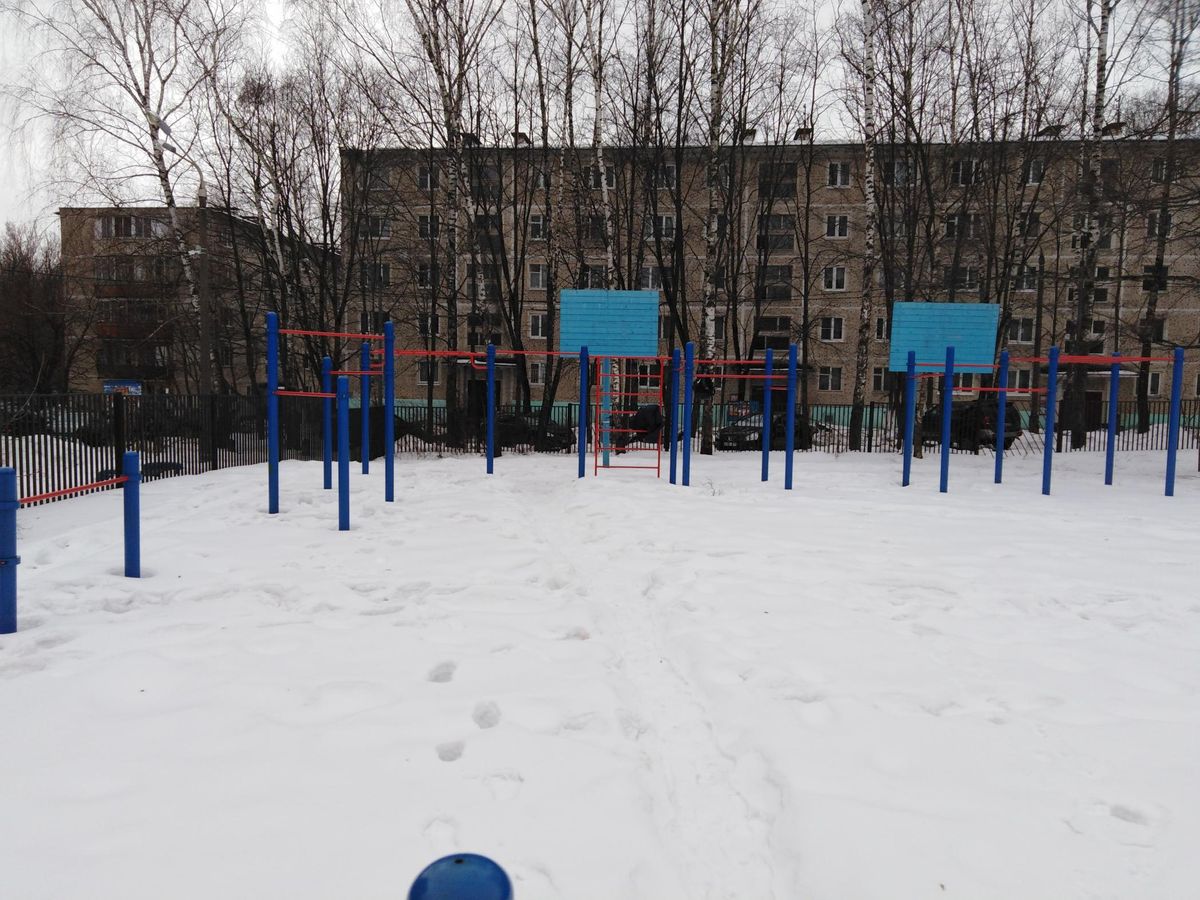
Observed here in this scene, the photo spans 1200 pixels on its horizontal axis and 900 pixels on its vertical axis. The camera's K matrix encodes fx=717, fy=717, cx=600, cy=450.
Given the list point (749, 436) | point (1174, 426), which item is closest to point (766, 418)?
point (1174, 426)

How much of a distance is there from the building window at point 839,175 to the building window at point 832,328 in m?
7.47

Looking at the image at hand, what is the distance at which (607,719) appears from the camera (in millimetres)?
3375

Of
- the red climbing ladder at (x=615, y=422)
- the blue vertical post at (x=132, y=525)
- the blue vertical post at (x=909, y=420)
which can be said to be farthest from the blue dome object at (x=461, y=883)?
the blue vertical post at (x=909, y=420)

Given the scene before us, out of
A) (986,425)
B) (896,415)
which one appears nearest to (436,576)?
(986,425)

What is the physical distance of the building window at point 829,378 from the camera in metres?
42.6

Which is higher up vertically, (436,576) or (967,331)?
(967,331)

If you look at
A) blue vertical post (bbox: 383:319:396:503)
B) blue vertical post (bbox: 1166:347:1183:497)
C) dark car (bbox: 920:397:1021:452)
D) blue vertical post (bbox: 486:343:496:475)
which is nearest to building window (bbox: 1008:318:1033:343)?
dark car (bbox: 920:397:1021:452)

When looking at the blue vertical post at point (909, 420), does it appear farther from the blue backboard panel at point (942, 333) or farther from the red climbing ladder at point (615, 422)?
the red climbing ladder at point (615, 422)

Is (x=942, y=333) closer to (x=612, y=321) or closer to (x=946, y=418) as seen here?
(x=946, y=418)

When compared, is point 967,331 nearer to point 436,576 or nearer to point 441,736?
point 436,576

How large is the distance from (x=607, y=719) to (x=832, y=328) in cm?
4219

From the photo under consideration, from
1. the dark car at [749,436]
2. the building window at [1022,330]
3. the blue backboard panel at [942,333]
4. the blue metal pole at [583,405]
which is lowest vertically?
the dark car at [749,436]

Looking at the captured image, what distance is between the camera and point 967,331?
1305 cm

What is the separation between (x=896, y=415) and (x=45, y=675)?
25.5 metres
